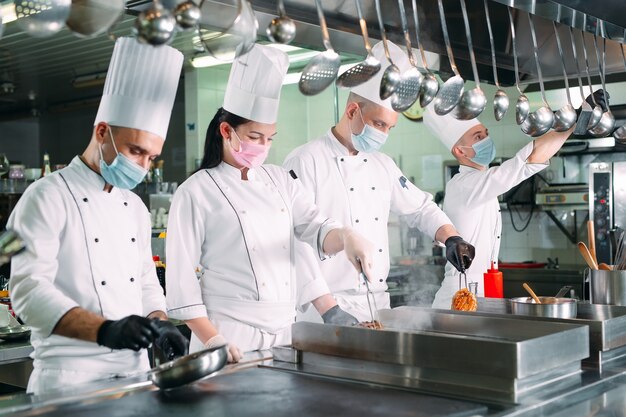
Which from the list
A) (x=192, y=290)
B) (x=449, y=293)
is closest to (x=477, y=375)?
(x=192, y=290)

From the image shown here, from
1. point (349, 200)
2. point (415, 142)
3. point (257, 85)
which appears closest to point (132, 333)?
point (257, 85)

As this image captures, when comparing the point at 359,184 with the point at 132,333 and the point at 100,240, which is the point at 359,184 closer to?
the point at 100,240

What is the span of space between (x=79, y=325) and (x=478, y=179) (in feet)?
8.17

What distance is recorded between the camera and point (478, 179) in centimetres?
404

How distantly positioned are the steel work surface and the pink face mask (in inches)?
41.4

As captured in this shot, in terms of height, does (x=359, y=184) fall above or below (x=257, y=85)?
below

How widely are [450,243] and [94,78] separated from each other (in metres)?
6.98

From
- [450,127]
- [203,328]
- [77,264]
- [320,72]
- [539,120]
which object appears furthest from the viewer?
[450,127]

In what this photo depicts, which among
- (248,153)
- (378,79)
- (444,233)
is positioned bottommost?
(444,233)

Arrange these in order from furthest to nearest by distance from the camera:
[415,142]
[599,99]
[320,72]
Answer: [415,142], [599,99], [320,72]

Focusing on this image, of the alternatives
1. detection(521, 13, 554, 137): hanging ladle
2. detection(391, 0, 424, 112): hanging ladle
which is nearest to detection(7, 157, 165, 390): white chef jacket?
detection(391, 0, 424, 112): hanging ladle

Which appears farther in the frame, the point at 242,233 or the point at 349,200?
the point at 349,200

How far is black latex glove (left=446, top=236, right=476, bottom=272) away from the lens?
318 centimetres

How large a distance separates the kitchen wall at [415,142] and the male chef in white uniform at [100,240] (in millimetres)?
4167
